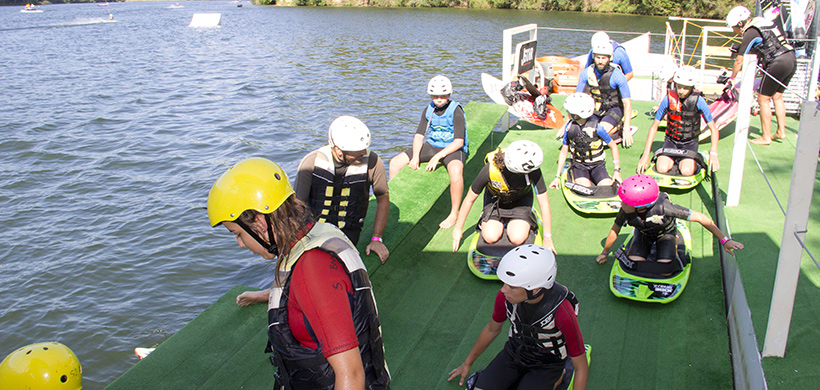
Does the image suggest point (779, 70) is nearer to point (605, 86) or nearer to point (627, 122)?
point (627, 122)

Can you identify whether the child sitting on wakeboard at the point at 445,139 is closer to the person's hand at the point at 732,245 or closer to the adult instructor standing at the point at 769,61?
the person's hand at the point at 732,245

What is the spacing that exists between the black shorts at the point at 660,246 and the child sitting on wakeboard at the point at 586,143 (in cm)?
181

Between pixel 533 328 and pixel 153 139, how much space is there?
1568 cm

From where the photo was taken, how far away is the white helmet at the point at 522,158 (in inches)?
220

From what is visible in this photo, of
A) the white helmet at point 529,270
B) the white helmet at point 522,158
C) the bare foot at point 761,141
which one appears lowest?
the bare foot at point 761,141

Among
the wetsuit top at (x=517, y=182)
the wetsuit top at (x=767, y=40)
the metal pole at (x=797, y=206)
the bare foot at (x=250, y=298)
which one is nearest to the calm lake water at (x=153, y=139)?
the bare foot at (x=250, y=298)

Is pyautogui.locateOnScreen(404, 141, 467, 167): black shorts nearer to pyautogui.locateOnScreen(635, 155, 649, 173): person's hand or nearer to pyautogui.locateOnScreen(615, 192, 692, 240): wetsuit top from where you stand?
pyautogui.locateOnScreen(615, 192, 692, 240): wetsuit top

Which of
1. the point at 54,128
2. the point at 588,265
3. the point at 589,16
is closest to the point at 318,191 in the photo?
the point at 588,265

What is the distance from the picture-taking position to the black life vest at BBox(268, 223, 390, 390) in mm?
2275

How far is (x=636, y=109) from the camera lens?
11180 mm

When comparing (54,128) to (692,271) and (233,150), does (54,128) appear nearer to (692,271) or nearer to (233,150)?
(233,150)

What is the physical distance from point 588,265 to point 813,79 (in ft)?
17.4

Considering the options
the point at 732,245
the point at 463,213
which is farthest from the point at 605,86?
the point at 732,245

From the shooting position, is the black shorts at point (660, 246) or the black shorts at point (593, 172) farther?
the black shorts at point (593, 172)
